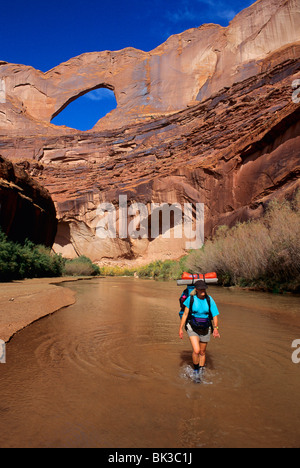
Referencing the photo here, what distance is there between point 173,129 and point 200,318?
144 feet

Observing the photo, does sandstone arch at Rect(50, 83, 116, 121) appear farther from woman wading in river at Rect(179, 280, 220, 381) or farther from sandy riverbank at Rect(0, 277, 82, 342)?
woman wading in river at Rect(179, 280, 220, 381)

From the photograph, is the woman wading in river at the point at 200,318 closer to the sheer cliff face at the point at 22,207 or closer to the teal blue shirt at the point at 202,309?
the teal blue shirt at the point at 202,309

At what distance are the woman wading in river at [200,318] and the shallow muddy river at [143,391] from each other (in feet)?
0.98

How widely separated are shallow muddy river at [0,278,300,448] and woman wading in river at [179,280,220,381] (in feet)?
0.98

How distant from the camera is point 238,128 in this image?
32.1 meters

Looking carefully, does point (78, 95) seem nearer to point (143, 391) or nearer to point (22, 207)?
point (22, 207)

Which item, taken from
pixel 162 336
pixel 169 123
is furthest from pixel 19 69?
pixel 162 336

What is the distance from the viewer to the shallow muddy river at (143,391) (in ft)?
5.66

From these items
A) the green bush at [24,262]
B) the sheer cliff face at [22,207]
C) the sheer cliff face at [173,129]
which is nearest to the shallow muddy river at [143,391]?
the green bush at [24,262]

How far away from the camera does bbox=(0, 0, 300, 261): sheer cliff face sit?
2220 cm

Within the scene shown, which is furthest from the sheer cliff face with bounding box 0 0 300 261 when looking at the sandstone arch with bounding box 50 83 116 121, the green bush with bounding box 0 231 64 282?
the green bush with bounding box 0 231 64 282

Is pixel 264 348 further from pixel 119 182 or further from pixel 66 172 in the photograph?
pixel 66 172

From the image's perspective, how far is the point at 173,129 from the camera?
43.5 metres

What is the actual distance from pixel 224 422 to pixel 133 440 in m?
0.63
